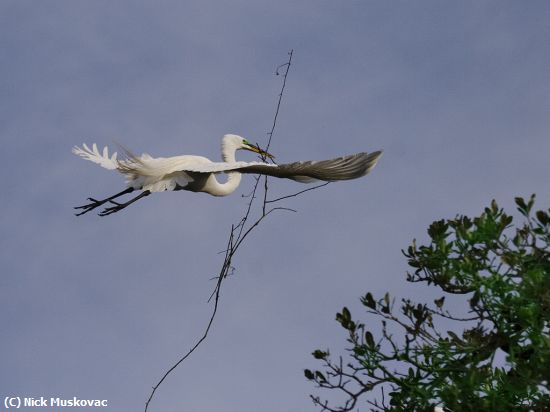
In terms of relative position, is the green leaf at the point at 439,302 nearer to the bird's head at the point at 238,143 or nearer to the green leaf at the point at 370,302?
the green leaf at the point at 370,302

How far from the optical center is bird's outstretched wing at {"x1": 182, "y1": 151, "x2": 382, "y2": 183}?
6.00 metres

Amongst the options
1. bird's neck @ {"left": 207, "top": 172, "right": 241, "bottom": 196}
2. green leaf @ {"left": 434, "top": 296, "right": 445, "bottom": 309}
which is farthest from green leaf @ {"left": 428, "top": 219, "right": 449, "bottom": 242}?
bird's neck @ {"left": 207, "top": 172, "right": 241, "bottom": 196}

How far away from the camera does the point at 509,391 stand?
4902 millimetres

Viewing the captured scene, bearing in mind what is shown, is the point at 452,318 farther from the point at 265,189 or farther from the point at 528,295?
the point at 265,189

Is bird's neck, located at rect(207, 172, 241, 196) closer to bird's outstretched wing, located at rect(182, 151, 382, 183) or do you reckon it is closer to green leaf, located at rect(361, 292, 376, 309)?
bird's outstretched wing, located at rect(182, 151, 382, 183)

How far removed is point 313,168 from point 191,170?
2.69 ft

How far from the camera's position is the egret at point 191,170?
19.8ft

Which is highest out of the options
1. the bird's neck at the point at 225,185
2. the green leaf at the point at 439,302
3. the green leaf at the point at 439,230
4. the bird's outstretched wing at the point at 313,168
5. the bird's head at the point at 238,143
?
the bird's head at the point at 238,143

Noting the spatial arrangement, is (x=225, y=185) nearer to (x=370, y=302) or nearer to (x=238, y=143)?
(x=238, y=143)

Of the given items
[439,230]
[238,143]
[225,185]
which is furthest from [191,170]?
[439,230]

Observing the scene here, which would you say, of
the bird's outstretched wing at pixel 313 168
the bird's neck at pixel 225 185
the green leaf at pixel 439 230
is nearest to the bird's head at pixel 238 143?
the bird's neck at pixel 225 185

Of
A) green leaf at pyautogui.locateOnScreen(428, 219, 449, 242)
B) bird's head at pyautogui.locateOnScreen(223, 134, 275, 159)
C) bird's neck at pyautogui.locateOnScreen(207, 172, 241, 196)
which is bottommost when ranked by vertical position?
green leaf at pyautogui.locateOnScreen(428, 219, 449, 242)

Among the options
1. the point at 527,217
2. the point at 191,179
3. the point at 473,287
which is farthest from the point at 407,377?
the point at 191,179

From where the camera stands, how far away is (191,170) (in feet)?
20.6
